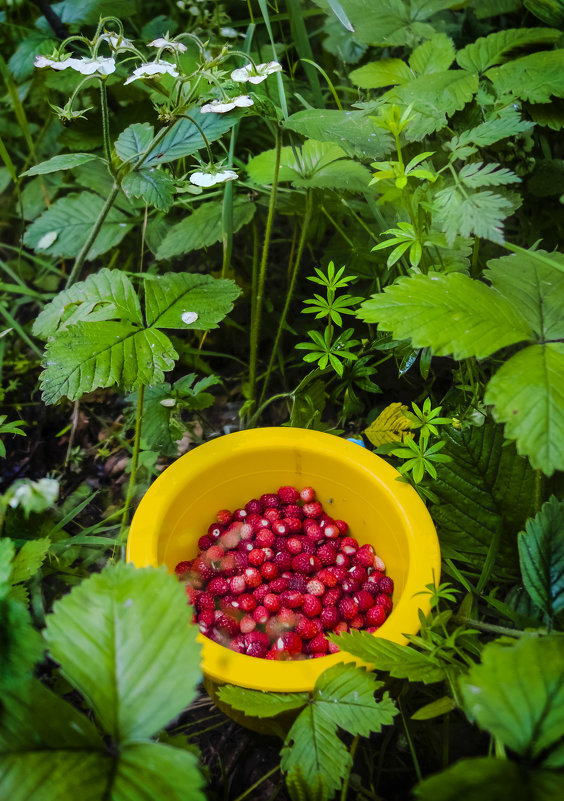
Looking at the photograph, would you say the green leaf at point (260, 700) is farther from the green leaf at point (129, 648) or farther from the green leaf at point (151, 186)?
the green leaf at point (151, 186)

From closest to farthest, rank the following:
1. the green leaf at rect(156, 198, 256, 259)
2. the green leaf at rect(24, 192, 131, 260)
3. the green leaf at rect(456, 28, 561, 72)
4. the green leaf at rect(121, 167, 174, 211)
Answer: the green leaf at rect(121, 167, 174, 211) < the green leaf at rect(456, 28, 561, 72) < the green leaf at rect(156, 198, 256, 259) < the green leaf at rect(24, 192, 131, 260)

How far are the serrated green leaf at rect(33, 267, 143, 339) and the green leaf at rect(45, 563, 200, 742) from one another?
0.61m

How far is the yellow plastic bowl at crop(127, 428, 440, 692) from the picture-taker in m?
1.01

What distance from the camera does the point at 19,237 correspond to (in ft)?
7.07

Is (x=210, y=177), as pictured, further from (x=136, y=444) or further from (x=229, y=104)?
(x=136, y=444)

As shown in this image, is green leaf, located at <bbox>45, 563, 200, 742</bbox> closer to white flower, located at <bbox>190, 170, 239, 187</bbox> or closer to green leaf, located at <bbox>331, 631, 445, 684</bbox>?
green leaf, located at <bbox>331, 631, 445, 684</bbox>

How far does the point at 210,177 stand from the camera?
3.76 ft

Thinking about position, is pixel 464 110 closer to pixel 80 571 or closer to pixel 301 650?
pixel 301 650

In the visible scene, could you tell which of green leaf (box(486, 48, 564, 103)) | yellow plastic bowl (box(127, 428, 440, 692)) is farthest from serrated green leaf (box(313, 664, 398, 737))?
green leaf (box(486, 48, 564, 103))

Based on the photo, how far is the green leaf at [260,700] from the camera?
3.12 feet

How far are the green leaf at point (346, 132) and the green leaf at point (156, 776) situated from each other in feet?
3.69

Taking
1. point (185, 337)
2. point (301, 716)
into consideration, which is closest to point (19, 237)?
point (185, 337)

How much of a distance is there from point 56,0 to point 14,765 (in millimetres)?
2347

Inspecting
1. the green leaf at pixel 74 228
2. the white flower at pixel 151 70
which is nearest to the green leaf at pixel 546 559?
the white flower at pixel 151 70
